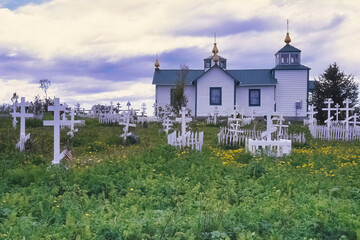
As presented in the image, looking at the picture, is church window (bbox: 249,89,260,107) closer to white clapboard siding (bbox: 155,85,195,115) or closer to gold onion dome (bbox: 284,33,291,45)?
white clapboard siding (bbox: 155,85,195,115)

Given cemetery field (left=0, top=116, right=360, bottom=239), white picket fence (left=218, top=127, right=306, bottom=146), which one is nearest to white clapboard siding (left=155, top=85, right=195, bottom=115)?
white picket fence (left=218, top=127, right=306, bottom=146)

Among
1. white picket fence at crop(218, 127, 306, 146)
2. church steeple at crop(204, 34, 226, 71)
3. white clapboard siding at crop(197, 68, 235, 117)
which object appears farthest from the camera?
church steeple at crop(204, 34, 226, 71)

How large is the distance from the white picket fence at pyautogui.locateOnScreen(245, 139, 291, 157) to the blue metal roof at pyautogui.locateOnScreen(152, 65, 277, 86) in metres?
21.2

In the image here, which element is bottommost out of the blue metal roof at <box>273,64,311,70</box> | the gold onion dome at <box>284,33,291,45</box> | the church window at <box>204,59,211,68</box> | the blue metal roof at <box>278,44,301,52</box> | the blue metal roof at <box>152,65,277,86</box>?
the blue metal roof at <box>152,65,277,86</box>

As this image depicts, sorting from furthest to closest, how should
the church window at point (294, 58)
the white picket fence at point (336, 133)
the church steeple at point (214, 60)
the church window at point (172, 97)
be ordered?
1. the church steeple at point (214, 60)
2. the church window at point (294, 58)
3. the church window at point (172, 97)
4. the white picket fence at point (336, 133)

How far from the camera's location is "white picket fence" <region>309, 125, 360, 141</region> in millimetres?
20547

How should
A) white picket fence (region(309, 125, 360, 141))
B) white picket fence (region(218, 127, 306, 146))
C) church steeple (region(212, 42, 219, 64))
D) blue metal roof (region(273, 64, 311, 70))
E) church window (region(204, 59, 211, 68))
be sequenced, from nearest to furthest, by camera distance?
1. white picket fence (region(218, 127, 306, 146))
2. white picket fence (region(309, 125, 360, 141))
3. blue metal roof (region(273, 64, 311, 70))
4. church steeple (region(212, 42, 219, 64))
5. church window (region(204, 59, 211, 68))

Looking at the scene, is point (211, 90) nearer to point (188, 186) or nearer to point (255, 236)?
point (188, 186)

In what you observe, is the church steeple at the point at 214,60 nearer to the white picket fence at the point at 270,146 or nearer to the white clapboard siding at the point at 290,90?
the white clapboard siding at the point at 290,90

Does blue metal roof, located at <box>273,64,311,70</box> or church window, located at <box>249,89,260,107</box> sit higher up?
blue metal roof, located at <box>273,64,311,70</box>

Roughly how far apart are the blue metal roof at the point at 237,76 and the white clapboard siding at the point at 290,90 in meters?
0.87

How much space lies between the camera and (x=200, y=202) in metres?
6.38

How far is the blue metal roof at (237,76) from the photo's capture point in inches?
1389

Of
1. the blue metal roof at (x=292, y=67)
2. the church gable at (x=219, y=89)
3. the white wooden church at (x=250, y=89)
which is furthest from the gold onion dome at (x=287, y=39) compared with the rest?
the church gable at (x=219, y=89)
